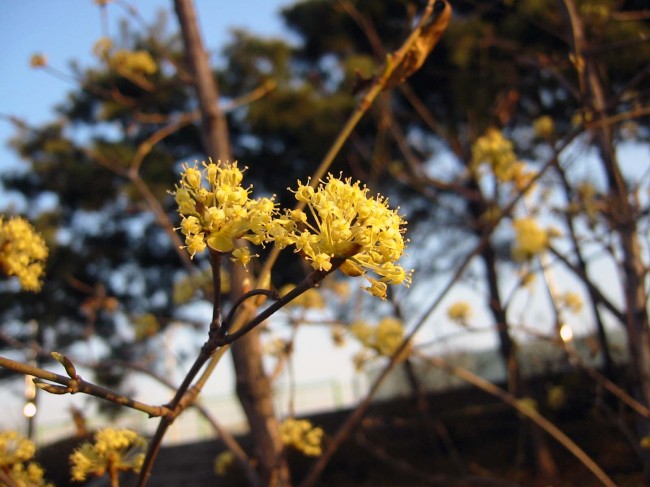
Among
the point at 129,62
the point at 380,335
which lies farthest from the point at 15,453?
the point at 129,62

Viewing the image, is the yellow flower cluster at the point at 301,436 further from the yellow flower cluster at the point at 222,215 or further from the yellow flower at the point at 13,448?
the yellow flower cluster at the point at 222,215

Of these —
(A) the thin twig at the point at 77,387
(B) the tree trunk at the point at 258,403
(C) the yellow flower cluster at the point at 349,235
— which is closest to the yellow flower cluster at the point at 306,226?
(C) the yellow flower cluster at the point at 349,235

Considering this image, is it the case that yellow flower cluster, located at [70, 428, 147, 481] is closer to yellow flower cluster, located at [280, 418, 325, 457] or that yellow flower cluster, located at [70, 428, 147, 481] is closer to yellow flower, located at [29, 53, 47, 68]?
yellow flower cluster, located at [280, 418, 325, 457]

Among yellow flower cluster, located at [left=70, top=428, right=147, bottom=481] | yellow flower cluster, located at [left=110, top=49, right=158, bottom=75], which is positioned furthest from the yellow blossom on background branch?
yellow flower cluster, located at [left=70, top=428, right=147, bottom=481]

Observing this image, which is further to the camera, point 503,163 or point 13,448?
point 503,163

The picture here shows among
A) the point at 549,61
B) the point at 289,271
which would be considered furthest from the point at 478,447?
the point at 549,61

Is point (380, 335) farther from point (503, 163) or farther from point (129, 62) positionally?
point (129, 62)

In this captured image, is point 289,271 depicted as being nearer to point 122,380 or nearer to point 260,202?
point 122,380
